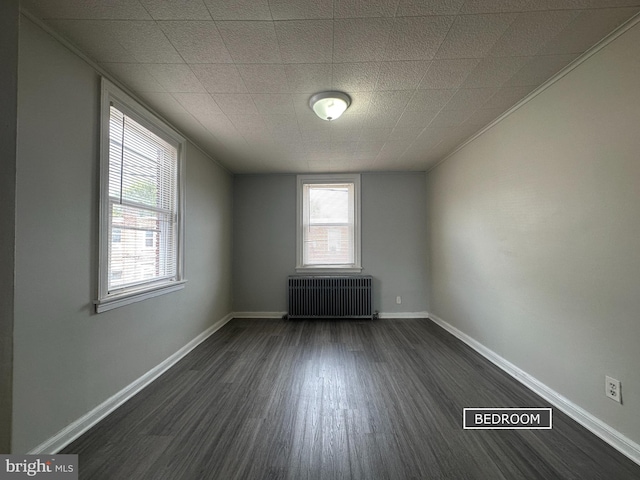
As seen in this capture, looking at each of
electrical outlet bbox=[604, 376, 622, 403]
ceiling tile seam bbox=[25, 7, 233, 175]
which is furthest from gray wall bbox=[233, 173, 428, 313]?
electrical outlet bbox=[604, 376, 622, 403]

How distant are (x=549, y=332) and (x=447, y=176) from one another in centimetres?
234

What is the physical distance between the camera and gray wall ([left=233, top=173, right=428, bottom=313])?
452 centimetres

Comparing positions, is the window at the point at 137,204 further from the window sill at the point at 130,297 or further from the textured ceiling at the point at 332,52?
the textured ceiling at the point at 332,52

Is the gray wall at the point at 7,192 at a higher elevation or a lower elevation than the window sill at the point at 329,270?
higher

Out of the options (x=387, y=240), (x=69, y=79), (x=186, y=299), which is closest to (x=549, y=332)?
(x=387, y=240)

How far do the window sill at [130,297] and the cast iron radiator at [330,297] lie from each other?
200 cm

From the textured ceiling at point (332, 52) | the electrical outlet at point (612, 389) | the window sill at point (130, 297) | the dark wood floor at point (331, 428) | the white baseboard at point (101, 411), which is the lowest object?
the dark wood floor at point (331, 428)

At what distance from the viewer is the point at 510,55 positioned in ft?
5.76

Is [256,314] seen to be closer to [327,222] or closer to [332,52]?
[327,222]

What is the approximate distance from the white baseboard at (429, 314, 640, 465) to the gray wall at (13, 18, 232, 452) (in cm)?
328

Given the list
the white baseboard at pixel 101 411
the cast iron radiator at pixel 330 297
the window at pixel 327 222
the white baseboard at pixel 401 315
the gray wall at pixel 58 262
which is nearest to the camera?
the gray wall at pixel 58 262

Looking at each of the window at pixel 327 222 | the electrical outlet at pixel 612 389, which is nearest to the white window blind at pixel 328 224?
the window at pixel 327 222

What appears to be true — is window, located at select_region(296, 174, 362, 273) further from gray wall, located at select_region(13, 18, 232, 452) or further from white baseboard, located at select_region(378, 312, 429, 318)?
gray wall, located at select_region(13, 18, 232, 452)

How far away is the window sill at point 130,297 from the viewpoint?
1.89 m
